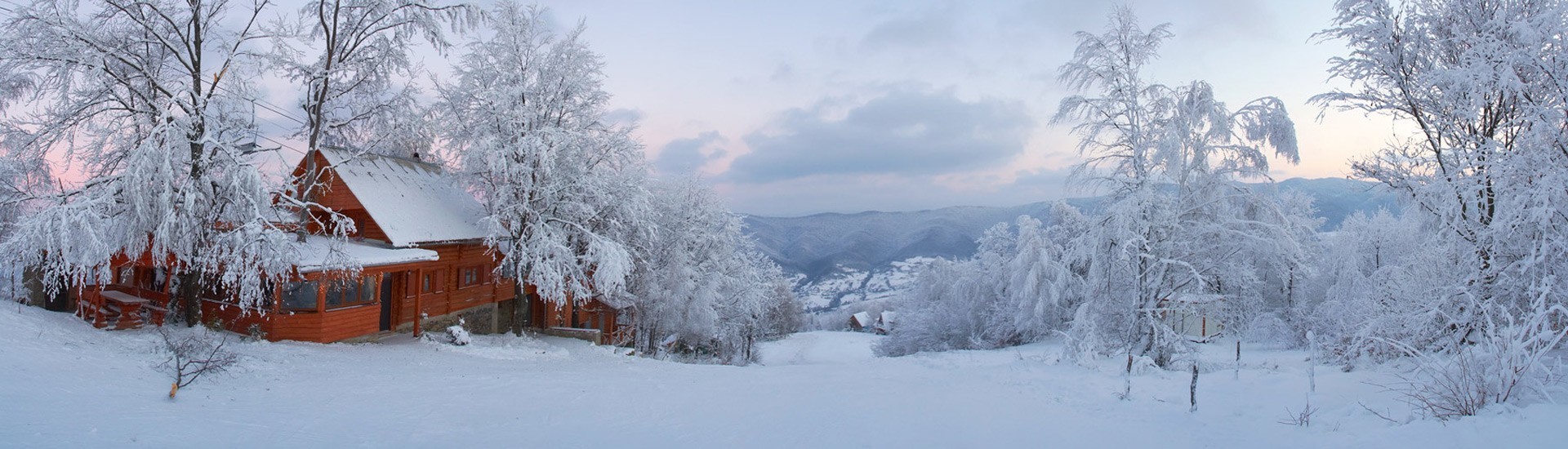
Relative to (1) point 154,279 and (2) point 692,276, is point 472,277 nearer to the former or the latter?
(1) point 154,279

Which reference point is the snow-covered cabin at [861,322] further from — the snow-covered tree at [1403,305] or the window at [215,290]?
the window at [215,290]

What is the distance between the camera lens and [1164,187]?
13.9 m

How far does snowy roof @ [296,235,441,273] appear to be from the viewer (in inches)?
533

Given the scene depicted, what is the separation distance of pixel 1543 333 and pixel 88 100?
862 inches

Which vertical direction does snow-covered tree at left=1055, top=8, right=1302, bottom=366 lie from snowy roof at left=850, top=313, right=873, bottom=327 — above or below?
above

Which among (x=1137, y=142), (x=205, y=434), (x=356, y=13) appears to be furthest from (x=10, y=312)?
(x=1137, y=142)

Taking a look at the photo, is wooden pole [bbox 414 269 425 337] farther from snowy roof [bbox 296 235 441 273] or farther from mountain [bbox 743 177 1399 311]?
mountain [bbox 743 177 1399 311]

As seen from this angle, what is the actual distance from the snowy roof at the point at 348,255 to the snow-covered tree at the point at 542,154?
1.89 m

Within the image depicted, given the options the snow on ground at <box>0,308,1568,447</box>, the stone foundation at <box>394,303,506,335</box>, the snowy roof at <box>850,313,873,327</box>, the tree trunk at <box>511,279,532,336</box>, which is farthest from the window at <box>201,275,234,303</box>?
the snowy roof at <box>850,313,873,327</box>

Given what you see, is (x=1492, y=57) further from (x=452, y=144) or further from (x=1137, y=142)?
(x=452, y=144)

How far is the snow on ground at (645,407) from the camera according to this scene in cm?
646

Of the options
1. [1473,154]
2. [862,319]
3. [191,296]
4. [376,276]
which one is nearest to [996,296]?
[1473,154]

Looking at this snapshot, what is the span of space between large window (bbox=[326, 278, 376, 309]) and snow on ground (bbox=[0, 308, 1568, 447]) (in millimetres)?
1848

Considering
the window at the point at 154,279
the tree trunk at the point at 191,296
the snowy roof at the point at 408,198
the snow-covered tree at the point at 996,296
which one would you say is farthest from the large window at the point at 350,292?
the snow-covered tree at the point at 996,296
